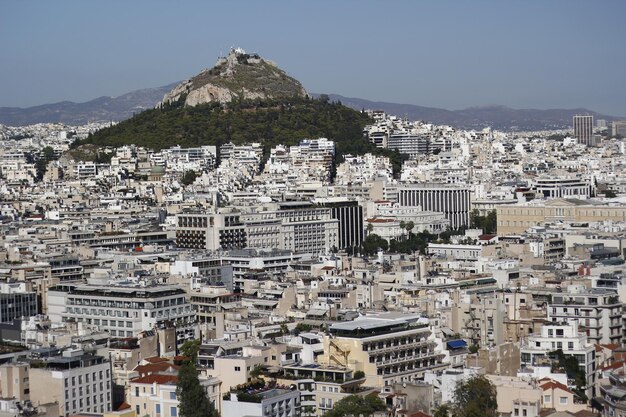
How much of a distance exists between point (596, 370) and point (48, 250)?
88.8 ft

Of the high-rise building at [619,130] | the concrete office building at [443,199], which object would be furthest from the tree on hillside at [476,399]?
the high-rise building at [619,130]

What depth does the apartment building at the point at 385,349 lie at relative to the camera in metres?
30.5

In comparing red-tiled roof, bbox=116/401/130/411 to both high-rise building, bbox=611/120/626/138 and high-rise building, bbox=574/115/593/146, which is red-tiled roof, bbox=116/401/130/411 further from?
high-rise building, bbox=611/120/626/138

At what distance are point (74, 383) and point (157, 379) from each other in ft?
5.24

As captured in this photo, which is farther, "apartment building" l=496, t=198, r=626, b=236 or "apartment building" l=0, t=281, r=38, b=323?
"apartment building" l=496, t=198, r=626, b=236

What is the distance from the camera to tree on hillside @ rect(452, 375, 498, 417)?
26.8 m

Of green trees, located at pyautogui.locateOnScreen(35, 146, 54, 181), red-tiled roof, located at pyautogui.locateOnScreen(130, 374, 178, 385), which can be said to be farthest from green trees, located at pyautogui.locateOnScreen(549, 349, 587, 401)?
green trees, located at pyautogui.locateOnScreen(35, 146, 54, 181)

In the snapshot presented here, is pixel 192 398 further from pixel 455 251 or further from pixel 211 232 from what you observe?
pixel 211 232

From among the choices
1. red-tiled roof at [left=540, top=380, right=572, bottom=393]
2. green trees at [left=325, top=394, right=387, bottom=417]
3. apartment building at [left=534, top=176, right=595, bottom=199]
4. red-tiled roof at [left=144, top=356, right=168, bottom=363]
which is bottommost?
green trees at [left=325, top=394, right=387, bottom=417]

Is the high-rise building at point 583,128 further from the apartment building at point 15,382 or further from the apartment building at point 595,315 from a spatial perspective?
the apartment building at point 15,382

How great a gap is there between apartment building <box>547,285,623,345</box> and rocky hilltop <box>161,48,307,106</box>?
250 ft

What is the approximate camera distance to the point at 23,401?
28.8m

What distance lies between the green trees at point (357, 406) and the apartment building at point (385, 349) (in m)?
2.36

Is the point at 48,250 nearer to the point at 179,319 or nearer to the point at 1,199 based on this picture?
the point at 179,319
